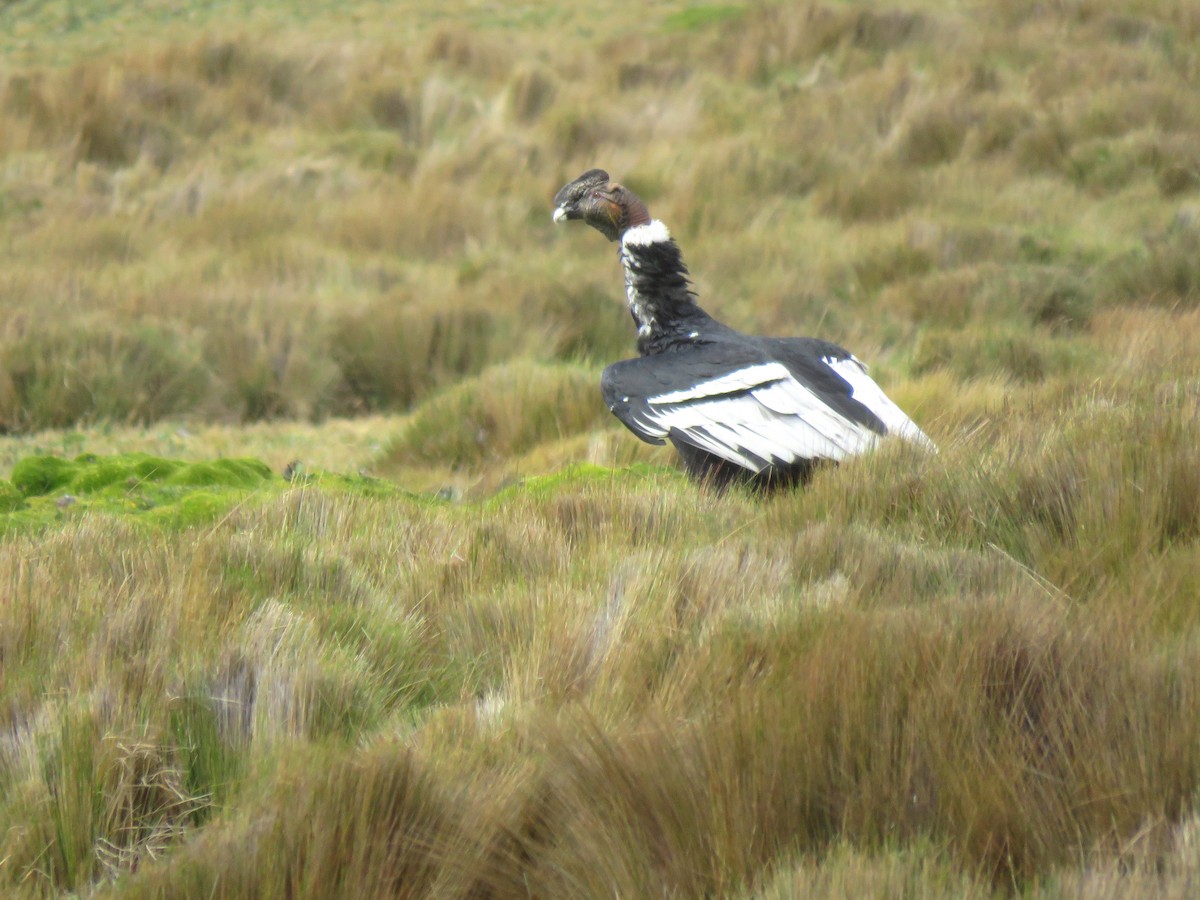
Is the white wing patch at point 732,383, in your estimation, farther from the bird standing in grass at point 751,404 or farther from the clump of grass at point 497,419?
the clump of grass at point 497,419

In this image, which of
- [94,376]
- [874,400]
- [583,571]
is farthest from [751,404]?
[94,376]

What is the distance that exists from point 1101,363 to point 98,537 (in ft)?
15.1

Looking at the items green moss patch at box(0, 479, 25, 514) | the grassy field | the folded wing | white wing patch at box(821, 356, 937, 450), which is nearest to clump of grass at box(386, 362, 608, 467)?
the grassy field

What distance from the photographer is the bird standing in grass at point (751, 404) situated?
4.36 meters

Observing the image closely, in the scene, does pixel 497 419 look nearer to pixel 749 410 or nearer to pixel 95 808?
pixel 749 410

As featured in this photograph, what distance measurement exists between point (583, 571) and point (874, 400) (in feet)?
5.80

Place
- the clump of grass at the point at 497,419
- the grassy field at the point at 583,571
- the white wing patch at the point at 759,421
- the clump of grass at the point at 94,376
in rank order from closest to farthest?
the grassy field at the point at 583,571, the white wing patch at the point at 759,421, the clump of grass at the point at 497,419, the clump of grass at the point at 94,376

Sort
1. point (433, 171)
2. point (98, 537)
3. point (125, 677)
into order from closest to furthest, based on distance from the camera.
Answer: point (125, 677) < point (98, 537) < point (433, 171)

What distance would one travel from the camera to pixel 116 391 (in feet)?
26.5

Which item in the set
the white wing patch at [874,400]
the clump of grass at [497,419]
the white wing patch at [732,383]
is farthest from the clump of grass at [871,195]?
the white wing patch at [732,383]

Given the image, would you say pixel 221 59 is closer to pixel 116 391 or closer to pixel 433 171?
pixel 433 171

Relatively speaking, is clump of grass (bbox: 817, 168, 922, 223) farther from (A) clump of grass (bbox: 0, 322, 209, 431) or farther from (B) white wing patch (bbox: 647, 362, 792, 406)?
(B) white wing patch (bbox: 647, 362, 792, 406)

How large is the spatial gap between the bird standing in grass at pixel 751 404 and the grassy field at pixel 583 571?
253 millimetres

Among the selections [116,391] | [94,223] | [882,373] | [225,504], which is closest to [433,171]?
[94,223]
